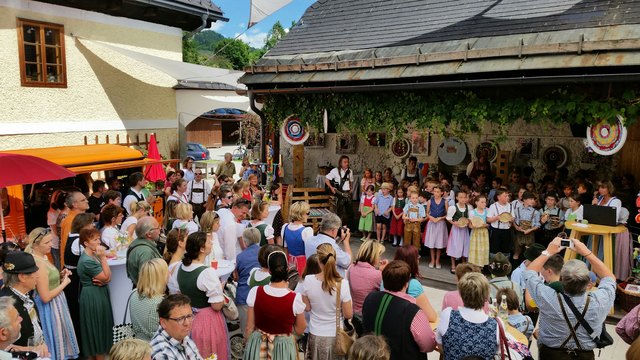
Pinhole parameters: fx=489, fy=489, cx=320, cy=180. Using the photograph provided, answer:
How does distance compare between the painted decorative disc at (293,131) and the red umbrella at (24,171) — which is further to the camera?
the painted decorative disc at (293,131)

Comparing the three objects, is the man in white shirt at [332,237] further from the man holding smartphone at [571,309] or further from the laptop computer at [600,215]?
the laptop computer at [600,215]

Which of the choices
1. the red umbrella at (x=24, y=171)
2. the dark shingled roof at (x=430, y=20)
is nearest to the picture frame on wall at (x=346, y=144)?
the dark shingled roof at (x=430, y=20)

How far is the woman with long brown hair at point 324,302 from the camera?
4.11 meters

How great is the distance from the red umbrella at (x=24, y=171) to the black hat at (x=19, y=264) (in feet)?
5.94

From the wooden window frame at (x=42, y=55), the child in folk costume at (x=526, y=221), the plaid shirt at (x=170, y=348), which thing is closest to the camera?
the plaid shirt at (x=170, y=348)

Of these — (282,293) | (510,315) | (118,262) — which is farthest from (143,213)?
(510,315)

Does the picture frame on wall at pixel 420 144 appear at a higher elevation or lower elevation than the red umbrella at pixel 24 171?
higher

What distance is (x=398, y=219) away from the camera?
996cm

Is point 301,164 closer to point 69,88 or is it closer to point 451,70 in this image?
point 451,70

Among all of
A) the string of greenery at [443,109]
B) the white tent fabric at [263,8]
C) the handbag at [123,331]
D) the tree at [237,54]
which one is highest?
the tree at [237,54]

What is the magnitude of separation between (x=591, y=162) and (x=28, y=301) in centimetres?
1038

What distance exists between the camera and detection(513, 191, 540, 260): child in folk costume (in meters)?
8.25

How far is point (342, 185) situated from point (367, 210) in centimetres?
102

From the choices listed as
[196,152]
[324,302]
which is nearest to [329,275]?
[324,302]
